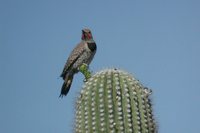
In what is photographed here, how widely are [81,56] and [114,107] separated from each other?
20.7 feet

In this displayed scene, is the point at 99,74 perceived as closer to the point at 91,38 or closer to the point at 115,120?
the point at 115,120

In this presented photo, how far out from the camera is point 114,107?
6852 millimetres

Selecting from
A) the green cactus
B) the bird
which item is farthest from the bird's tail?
the green cactus

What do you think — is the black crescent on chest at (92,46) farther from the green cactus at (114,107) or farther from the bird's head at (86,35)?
the green cactus at (114,107)

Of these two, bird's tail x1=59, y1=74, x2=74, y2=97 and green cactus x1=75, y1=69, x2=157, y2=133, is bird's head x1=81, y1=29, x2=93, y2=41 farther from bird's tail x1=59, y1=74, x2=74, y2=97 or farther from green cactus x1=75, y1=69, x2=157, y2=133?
green cactus x1=75, y1=69, x2=157, y2=133

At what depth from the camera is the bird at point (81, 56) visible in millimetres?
13023

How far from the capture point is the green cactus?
6.75 metres

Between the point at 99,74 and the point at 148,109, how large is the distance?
89cm

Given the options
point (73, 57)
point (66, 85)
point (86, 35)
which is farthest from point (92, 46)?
point (66, 85)

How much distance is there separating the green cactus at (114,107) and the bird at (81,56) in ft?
18.8

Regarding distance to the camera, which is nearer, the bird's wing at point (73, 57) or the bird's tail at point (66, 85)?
the bird's tail at point (66, 85)

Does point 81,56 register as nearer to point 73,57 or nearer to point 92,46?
point 73,57

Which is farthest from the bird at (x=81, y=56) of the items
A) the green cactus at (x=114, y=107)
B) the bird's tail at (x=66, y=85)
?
the green cactus at (x=114, y=107)

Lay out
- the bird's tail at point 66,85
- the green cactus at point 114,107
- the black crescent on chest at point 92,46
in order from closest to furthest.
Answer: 1. the green cactus at point 114,107
2. the bird's tail at point 66,85
3. the black crescent on chest at point 92,46
